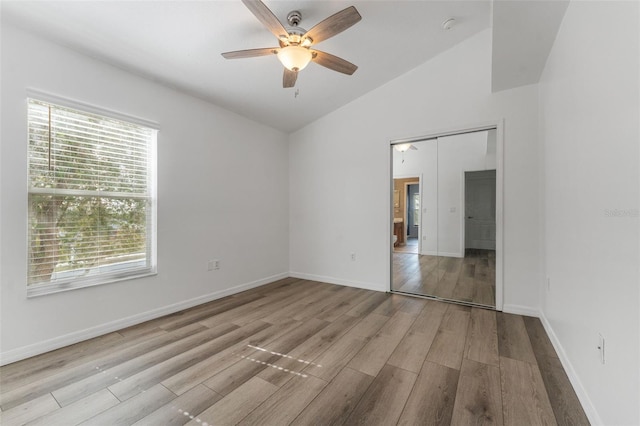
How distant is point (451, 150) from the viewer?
3.43 meters

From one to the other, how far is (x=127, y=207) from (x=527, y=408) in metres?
3.67

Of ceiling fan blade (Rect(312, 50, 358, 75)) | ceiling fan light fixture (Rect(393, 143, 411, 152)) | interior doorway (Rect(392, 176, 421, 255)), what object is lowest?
interior doorway (Rect(392, 176, 421, 255))

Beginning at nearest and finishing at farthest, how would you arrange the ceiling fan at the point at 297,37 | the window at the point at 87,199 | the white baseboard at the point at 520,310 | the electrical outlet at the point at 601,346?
the electrical outlet at the point at 601,346 < the ceiling fan at the point at 297,37 < the window at the point at 87,199 < the white baseboard at the point at 520,310

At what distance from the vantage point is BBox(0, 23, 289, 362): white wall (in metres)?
1.98

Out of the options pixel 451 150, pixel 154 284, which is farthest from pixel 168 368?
pixel 451 150

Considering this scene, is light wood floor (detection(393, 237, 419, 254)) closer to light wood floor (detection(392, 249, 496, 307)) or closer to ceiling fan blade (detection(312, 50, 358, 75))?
light wood floor (detection(392, 249, 496, 307))

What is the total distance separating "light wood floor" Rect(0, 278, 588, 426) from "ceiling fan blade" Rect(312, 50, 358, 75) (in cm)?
252

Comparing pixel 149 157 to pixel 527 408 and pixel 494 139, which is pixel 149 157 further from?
pixel 494 139

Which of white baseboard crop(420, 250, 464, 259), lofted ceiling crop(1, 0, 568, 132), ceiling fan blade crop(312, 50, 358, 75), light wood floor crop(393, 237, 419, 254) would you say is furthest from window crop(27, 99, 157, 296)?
white baseboard crop(420, 250, 464, 259)

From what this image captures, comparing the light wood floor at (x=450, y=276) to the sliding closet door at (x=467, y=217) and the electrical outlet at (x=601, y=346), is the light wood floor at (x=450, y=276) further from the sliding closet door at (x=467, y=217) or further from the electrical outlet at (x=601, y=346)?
the electrical outlet at (x=601, y=346)

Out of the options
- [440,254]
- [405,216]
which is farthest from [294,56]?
[440,254]

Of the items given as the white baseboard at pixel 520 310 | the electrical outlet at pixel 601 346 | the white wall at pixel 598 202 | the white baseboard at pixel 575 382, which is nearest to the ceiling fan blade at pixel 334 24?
the white wall at pixel 598 202

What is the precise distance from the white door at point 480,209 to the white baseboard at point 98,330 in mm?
3347

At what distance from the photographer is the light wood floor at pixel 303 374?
1.47 metres
